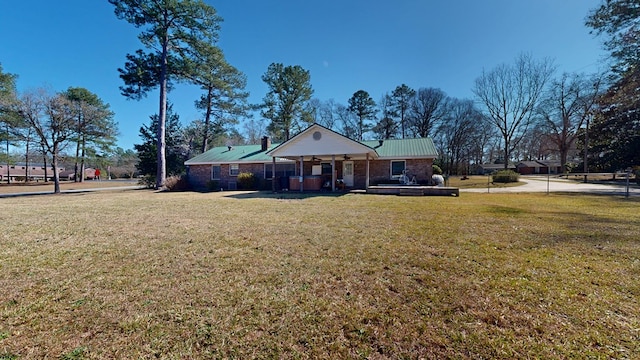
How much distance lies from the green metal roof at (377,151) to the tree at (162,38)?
426 cm

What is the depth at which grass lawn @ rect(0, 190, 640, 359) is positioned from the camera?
2.14 metres

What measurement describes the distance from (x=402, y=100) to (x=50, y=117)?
38.0 metres

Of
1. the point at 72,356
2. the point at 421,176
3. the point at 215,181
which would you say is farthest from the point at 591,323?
the point at 215,181

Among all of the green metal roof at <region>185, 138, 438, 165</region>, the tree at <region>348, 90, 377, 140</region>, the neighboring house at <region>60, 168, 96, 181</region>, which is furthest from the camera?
the neighboring house at <region>60, 168, 96, 181</region>

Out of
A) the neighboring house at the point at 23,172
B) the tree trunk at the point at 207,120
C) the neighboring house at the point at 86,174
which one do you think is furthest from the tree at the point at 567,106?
the neighboring house at the point at 86,174

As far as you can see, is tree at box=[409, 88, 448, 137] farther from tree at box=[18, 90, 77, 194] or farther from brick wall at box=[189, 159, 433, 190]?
tree at box=[18, 90, 77, 194]

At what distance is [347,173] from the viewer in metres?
19.0

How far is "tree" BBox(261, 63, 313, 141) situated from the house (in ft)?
25.8

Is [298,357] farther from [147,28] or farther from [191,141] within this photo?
[191,141]

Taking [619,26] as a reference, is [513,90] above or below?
above

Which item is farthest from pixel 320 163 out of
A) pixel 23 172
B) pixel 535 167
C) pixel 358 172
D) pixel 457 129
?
pixel 23 172

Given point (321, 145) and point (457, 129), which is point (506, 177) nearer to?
point (457, 129)

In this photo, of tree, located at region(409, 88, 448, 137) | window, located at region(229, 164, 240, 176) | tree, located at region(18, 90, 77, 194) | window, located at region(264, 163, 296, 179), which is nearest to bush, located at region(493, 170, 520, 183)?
tree, located at region(409, 88, 448, 137)

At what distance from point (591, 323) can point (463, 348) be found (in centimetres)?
145
